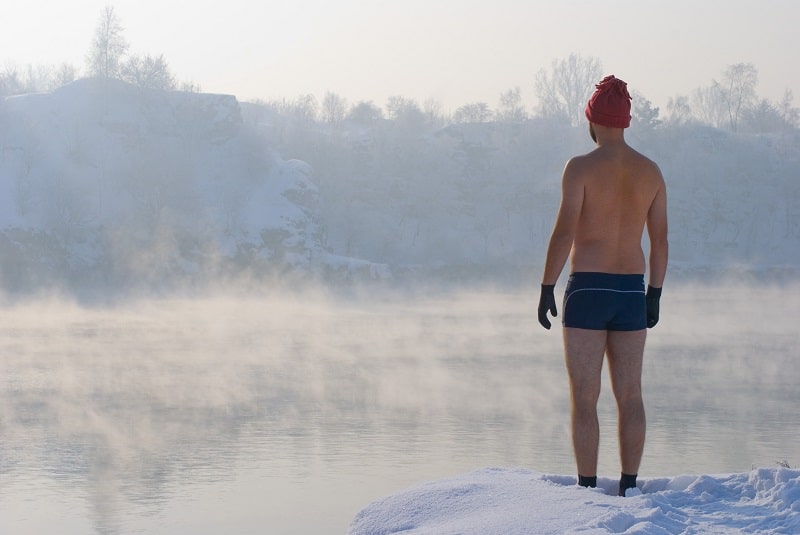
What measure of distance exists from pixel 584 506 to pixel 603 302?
1046 millimetres

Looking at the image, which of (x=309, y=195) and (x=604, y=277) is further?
(x=309, y=195)

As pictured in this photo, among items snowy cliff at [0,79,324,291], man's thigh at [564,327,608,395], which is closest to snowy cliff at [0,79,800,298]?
snowy cliff at [0,79,324,291]

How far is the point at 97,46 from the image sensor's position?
81.4 metres

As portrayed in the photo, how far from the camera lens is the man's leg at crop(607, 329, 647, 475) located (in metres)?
5.05

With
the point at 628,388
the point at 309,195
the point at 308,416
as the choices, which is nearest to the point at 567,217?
the point at 628,388

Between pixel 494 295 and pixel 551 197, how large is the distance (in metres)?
40.7

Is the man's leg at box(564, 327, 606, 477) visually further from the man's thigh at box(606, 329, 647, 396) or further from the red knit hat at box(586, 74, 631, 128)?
the red knit hat at box(586, 74, 631, 128)

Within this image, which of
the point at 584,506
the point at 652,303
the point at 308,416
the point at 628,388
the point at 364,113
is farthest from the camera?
the point at 364,113

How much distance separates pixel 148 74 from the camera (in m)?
78.2

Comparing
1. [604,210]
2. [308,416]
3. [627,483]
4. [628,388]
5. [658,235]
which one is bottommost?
[308,416]

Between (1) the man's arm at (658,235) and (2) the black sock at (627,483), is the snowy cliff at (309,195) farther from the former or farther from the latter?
(2) the black sock at (627,483)

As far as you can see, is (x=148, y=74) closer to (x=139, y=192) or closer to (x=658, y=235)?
(x=139, y=192)

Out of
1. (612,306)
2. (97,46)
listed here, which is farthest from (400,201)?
(612,306)

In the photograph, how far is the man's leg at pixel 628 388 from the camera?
199 inches
